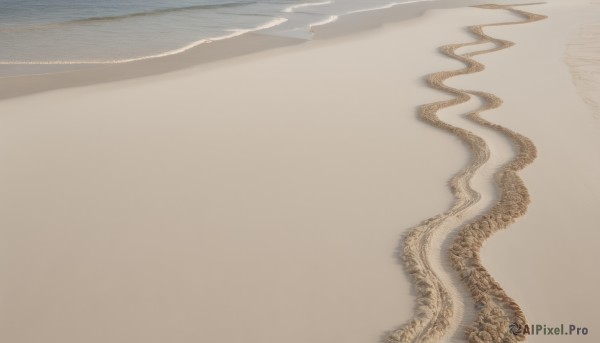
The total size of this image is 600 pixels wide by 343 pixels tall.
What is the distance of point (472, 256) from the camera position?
5.87 meters

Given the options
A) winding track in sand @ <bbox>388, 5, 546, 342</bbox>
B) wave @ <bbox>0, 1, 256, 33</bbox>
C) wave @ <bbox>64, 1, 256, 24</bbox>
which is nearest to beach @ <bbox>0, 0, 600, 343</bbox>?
winding track in sand @ <bbox>388, 5, 546, 342</bbox>

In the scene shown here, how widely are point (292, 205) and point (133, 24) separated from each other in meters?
15.5

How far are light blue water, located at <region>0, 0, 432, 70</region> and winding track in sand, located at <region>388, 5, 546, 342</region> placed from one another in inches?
377

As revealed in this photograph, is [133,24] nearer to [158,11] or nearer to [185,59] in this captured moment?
[158,11]

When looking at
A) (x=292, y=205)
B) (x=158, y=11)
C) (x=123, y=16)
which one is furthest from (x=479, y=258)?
(x=158, y=11)

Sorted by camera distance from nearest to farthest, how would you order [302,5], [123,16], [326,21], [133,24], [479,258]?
[479,258] → [133,24] → [326,21] → [123,16] → [302,5]

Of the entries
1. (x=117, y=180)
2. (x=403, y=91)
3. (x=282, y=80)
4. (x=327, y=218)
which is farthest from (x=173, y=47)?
(x=327, y=218)

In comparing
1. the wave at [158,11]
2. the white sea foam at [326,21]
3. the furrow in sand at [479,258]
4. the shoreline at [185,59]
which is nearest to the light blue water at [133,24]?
the wave at [158,11]

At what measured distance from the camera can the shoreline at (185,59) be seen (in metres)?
12.0

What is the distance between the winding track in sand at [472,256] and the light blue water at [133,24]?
9580 mm

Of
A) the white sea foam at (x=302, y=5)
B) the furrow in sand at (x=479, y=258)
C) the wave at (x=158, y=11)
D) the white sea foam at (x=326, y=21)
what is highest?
the wave at (x=158, y=11)

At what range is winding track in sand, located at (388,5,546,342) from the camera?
4.84 metres

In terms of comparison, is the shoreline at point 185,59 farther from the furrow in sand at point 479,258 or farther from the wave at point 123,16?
the furrow in sand at point 479,258

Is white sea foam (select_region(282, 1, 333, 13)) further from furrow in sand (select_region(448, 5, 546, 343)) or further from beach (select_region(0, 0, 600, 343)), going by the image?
furrow in sand (select_region(448, 5, 546, 343))
